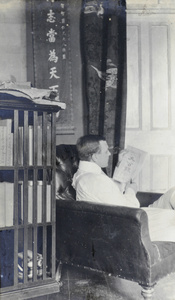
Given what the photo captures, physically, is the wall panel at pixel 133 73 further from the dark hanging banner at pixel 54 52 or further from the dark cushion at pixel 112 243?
the dark cushion at pixel 112 243

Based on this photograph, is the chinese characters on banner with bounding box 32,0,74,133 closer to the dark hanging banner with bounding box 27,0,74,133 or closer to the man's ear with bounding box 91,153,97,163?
the dark hanging banner with bounding box 27,0,74,133

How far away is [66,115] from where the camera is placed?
3.49 m

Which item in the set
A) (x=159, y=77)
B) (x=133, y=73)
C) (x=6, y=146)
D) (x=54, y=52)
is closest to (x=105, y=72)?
(x=133, y=73)

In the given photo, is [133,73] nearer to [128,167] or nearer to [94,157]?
[128,167]

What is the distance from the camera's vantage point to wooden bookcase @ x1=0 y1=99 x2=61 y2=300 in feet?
6.81

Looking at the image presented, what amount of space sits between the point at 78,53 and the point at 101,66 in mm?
317

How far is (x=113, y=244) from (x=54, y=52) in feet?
7.21

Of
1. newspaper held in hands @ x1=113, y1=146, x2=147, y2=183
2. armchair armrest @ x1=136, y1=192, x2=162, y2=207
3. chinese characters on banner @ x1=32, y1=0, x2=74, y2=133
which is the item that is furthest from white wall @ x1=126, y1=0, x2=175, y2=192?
newspaper held in hands @ x1=113, y1=146, x2=147, y2=183

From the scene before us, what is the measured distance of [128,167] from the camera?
2.46 meters

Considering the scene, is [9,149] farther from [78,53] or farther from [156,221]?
[78,53]

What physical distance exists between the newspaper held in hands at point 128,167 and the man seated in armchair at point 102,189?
66mm

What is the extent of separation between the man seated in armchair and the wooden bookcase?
0.21 meters

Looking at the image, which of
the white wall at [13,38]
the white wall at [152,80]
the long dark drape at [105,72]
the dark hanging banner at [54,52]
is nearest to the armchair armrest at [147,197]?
the long dark drape at [105,72]

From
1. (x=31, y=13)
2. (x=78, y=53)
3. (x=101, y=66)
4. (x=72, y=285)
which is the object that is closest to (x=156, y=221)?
(x=72, y=285)
